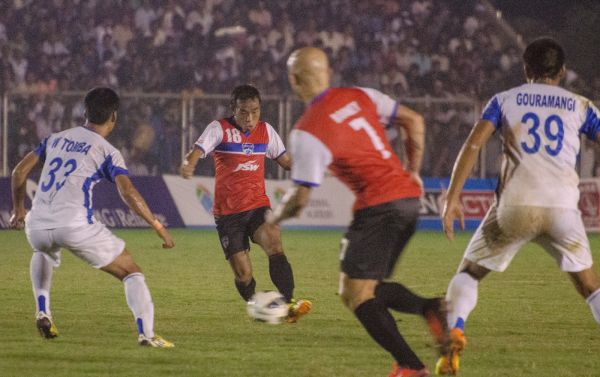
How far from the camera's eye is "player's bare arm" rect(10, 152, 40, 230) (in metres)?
8.95

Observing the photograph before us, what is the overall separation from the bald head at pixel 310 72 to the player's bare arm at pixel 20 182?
2907 mm

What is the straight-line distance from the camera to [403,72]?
88.6 feet

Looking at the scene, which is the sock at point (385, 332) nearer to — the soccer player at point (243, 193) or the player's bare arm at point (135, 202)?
the player's bare arm at point (135, 202)

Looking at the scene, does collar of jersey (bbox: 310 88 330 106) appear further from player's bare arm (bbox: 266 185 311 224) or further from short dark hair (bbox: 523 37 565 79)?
short dark hair (bbox: 523 37 565 79)

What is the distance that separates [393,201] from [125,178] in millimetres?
2558

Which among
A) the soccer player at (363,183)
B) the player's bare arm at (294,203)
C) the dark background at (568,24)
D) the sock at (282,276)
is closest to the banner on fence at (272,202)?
the dark background at (568,24)

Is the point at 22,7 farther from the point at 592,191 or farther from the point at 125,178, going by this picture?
the point at 125,178

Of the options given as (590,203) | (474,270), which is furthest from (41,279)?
(590,203)

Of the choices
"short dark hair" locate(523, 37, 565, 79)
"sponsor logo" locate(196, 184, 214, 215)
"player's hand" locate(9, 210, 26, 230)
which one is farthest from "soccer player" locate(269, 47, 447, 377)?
"sponsor logo" locate(196, 184, 214, 215)

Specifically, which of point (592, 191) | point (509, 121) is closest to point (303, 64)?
point (509, 121)

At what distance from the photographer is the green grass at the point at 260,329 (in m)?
7.83

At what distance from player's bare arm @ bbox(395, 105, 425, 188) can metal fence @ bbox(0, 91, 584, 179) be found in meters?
15.7

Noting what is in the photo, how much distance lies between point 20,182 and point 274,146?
3.05m

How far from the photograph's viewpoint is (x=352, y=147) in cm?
687
